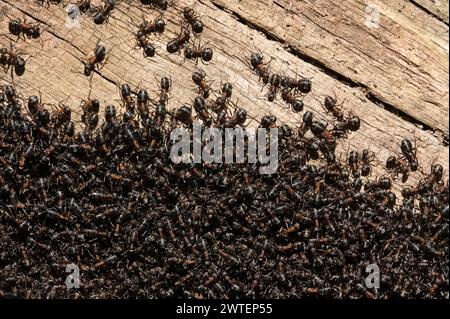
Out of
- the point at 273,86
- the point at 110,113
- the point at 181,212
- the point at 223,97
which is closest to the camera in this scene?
the point at 110,113

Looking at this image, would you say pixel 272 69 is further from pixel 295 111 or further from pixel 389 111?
pixel 389 111

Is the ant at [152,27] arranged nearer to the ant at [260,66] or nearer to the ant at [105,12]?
the ant at [105,12]

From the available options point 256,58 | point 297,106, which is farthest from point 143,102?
point 297,106

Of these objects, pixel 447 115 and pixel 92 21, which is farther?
pixel 447 115

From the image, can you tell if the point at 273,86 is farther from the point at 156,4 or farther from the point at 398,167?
the point at 398,167

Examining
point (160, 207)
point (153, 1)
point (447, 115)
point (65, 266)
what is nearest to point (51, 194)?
point (65, 266)
